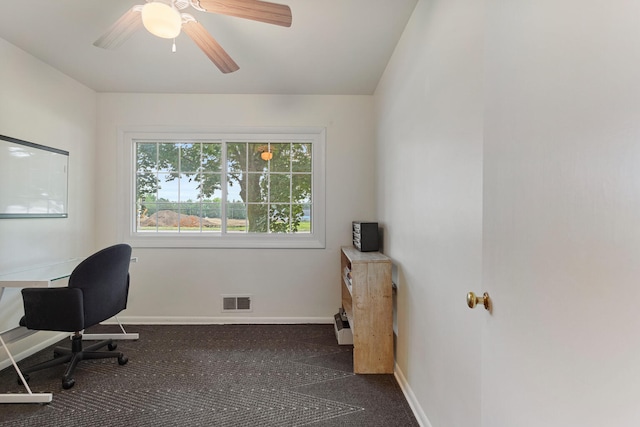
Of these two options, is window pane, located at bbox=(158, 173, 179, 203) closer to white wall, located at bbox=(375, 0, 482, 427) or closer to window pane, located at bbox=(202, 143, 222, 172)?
window pane, located at bbox=(202, 143, 222, 172)

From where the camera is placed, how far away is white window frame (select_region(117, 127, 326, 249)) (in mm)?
3305

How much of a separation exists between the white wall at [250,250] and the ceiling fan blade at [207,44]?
128 centimetres

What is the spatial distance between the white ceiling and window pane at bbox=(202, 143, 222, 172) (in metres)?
0.57

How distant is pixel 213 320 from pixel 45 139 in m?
2.25

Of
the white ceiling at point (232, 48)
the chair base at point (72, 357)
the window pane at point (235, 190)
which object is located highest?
the white ceiling at point (232, 48)

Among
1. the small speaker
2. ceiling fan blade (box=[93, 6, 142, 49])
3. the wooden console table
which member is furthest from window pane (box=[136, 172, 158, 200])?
the wooden console table

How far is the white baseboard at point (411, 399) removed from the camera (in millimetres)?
1705

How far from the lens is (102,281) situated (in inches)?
88.6

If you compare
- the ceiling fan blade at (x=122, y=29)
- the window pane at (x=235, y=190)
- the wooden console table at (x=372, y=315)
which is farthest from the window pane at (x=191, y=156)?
the wooden console table at (x=372, y=315)

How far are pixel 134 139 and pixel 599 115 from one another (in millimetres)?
3792

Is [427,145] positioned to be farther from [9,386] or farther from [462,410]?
[9,386]

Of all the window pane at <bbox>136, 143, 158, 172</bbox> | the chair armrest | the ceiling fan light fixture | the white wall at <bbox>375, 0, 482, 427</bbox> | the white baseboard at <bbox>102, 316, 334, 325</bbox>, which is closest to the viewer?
the white wall at <bbox>375, 0, 482, 427</bbox>

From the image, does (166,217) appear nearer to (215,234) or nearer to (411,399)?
(215,234)

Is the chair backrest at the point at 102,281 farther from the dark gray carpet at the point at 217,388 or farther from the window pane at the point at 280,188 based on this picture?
the window pane at the point at 280,188
